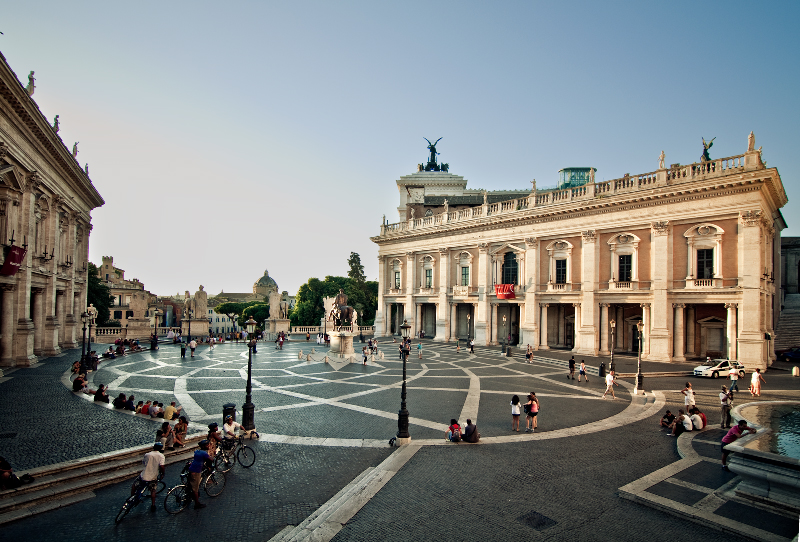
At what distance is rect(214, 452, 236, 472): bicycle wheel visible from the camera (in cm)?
1021

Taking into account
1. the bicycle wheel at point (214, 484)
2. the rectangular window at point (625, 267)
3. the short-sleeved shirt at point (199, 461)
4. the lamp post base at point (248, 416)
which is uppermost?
the rectangular window at point (625, 267)

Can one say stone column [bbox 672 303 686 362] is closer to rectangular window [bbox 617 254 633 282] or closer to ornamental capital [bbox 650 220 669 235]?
rectangular window [bbox 617 254 633 282]

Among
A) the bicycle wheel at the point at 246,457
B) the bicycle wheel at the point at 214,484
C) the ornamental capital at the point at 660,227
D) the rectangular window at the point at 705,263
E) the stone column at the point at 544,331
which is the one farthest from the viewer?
the stone column at the point at 544,331

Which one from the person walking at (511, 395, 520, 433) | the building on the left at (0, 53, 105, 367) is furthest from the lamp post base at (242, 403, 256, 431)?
the building on the left at (0, 53, 105, 367)

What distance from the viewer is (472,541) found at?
745 centimetres

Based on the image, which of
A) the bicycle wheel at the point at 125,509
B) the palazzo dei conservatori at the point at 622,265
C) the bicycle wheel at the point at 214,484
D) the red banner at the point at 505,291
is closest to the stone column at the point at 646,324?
the palazzo dei conservatori at the point at 622,265

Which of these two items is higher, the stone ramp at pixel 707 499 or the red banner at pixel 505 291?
the red banner at pixel 505 291

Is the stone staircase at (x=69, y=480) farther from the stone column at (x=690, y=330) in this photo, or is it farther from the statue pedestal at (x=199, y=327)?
the statue pedestal at (x=199, y=327)

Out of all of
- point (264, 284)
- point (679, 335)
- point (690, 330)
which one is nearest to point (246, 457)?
point (679, 335)

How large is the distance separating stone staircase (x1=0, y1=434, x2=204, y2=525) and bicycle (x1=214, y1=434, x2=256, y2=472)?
5.45ft

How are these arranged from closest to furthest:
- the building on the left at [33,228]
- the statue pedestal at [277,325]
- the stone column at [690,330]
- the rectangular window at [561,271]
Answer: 1. the building on the left at [33,228]
2. the stone column at [690,330]
3. the rectangular window at [561,271]
4. the statue pedestal at [277,325]

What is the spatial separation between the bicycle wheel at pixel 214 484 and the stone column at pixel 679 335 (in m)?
30.6

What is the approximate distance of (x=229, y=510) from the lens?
8641 mm

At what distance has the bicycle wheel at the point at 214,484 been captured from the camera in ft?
30.7
